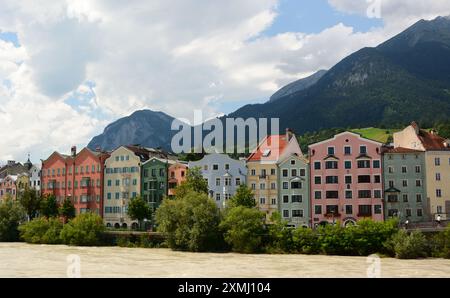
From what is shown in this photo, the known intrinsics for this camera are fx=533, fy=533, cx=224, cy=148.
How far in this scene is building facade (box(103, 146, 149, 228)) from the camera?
92.8m

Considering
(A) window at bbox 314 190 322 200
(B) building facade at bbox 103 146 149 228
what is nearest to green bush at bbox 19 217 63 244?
(B) building facade at bbox 103 146 149 228

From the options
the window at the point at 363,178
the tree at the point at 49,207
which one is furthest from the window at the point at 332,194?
the tree at the point at 49,207

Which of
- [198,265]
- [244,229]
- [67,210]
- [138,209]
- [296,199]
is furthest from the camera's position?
[67,210]

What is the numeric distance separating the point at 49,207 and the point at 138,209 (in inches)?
815

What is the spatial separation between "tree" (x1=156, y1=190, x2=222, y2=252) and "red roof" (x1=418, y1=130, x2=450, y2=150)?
30650 mm

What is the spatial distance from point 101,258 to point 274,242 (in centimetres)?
1956

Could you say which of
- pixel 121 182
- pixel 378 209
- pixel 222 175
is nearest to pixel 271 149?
pixel 222 175

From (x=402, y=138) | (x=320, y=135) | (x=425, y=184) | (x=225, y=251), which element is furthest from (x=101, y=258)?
(x=320, y=135)

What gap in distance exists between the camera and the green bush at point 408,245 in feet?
177

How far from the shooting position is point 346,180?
75.1 m

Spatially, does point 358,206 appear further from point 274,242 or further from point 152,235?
point 152,235

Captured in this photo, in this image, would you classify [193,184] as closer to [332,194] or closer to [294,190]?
[294,190]

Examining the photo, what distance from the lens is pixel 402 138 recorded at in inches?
3196

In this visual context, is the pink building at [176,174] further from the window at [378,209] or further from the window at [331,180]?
the window at [378,209]
